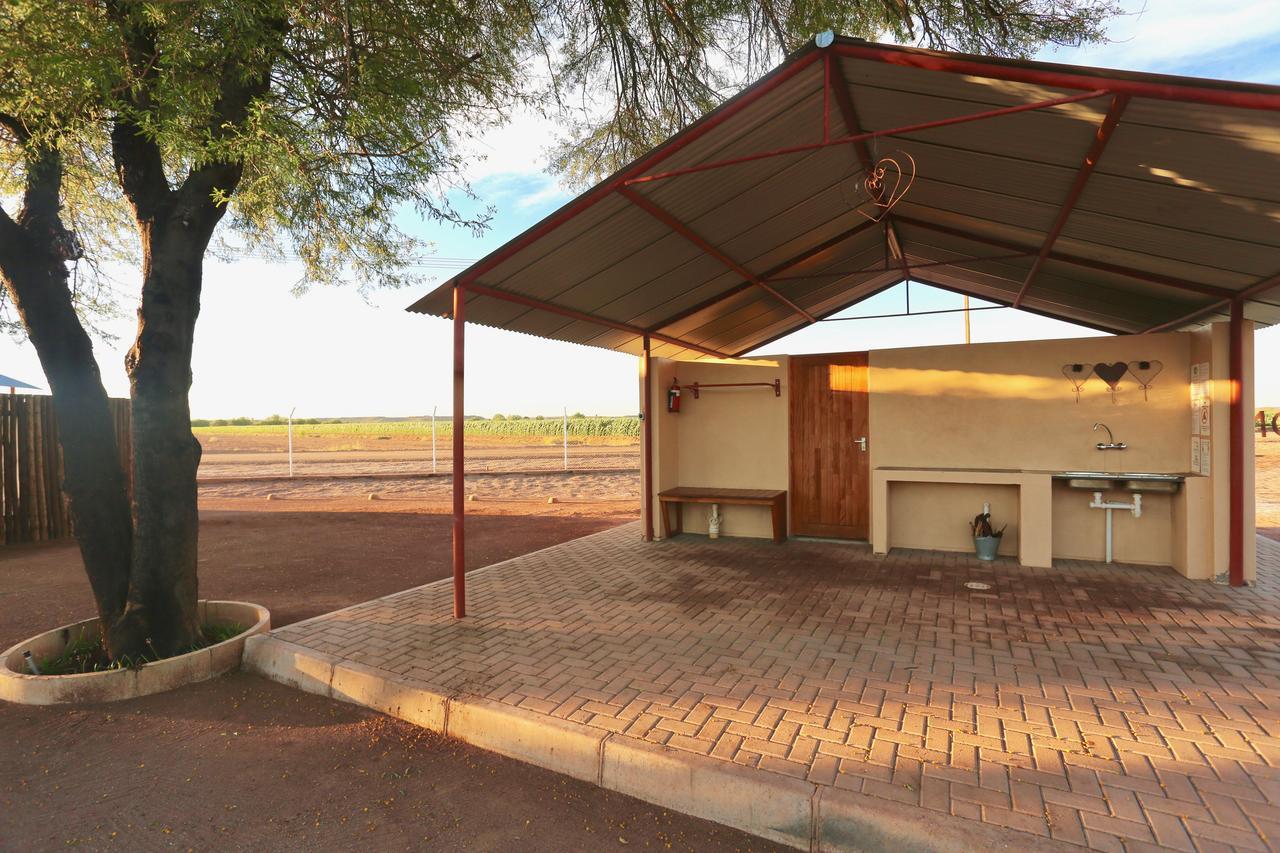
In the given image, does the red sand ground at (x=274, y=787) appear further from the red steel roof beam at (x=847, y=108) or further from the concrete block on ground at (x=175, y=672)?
the red steel roof beam at (x=847, y=108)

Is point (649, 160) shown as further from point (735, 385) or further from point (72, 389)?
point (735, 385)

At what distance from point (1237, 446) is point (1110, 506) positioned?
118 centimetres

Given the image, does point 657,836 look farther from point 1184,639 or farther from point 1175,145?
point 1175,145

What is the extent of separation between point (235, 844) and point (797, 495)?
22.9ft

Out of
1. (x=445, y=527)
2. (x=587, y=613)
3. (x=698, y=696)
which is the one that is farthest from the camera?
(x=445, y=527)

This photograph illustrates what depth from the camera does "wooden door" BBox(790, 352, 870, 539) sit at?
797 centimetres

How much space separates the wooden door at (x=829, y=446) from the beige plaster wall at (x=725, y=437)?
219mm

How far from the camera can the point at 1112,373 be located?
6.67 meters

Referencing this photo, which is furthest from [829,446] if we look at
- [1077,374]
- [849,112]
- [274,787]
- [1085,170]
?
[274,787]

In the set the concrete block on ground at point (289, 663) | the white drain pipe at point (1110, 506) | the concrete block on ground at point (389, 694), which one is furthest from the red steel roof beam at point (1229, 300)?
the concrete block on ground at point (289, 663)

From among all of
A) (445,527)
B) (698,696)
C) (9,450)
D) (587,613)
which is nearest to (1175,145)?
(698,696)

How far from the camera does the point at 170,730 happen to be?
3.43 m

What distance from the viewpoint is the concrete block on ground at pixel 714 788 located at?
247 cm

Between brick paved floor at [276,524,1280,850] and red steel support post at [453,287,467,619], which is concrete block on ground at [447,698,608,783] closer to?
brick paved floor at [276,524,1280,850]
